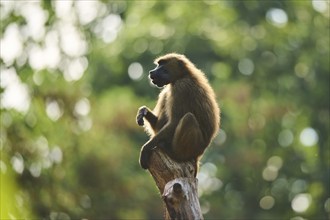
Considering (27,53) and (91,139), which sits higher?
(27,53)

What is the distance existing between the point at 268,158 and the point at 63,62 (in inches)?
330

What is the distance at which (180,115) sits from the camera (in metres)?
9.81

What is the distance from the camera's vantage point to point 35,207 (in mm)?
19891

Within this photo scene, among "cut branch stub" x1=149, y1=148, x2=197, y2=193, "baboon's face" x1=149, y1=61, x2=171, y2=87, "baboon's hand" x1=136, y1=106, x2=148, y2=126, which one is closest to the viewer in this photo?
"cut branch stub" x1=149, y1=148, x2=197, y2=193

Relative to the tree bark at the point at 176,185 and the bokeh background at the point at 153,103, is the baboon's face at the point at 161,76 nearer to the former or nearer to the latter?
the tree bark at the point at 176,185

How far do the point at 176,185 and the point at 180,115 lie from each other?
226 centimetres

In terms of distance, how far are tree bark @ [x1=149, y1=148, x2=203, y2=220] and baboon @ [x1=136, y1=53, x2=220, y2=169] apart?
0.88 ft

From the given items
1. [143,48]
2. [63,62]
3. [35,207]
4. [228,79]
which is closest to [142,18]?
[143,48]

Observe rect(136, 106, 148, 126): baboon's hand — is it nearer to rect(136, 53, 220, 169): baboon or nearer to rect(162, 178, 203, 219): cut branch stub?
rect(136, 53, 220, 169): baboon

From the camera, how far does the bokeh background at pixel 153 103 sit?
22516mm

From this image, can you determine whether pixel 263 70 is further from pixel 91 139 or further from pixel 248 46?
pixel 91 139

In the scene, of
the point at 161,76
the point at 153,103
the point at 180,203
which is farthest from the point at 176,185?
the point at 153,103

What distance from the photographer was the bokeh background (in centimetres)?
2252

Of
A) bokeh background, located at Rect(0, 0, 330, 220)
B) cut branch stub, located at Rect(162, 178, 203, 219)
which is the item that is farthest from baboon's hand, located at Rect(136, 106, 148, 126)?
bokeh background, located at Rect(0, 0, 330, 220)
